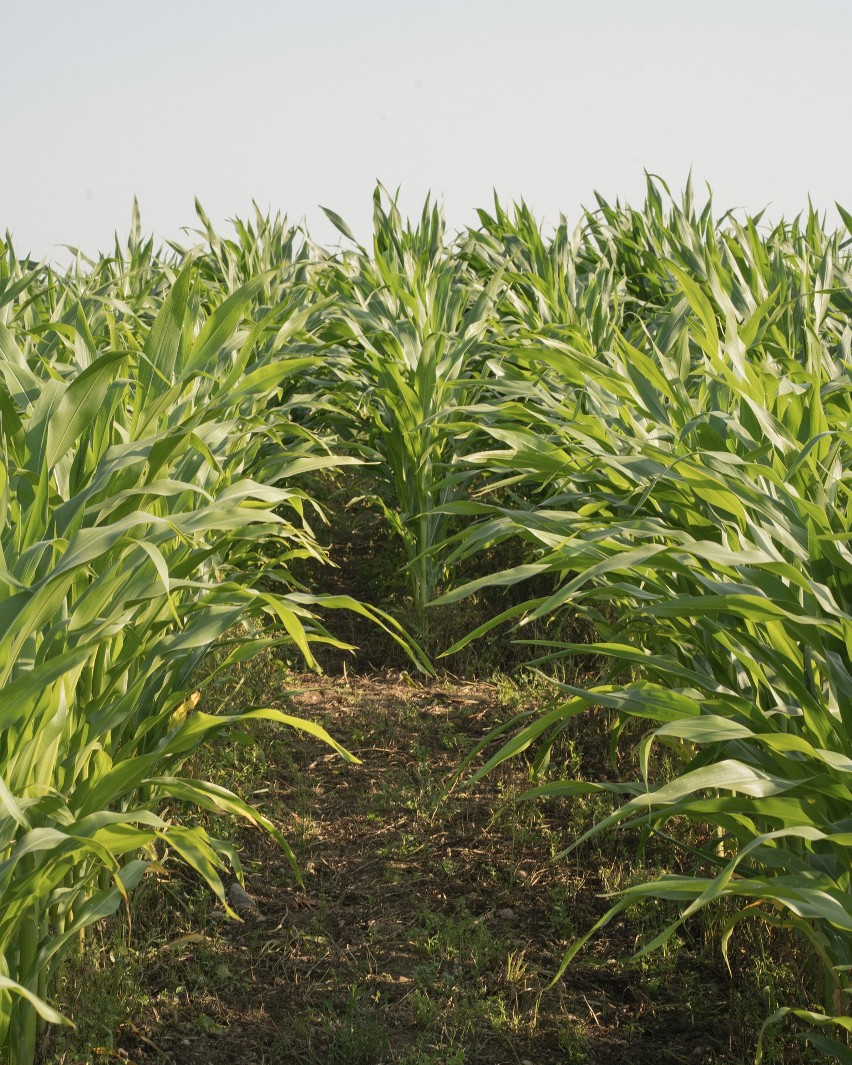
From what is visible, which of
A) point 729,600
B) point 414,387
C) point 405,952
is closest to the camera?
point 729,600

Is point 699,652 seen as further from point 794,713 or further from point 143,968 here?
point 143,968

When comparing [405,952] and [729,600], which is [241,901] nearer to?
[405,952]

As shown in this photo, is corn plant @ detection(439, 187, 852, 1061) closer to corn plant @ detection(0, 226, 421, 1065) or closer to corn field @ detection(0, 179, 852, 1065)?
corn field @ detection(0, 179, 852, 1065)

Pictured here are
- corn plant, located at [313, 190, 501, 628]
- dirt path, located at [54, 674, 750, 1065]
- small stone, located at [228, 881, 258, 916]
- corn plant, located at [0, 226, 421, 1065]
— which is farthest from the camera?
corn plant, located at [313, 190, 501, 628]

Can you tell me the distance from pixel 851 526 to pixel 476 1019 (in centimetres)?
100

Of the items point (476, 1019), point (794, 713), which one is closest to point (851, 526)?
point (794, 713)

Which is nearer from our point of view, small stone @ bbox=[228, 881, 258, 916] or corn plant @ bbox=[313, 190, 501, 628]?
small stone @ bbox=[228, 881, 258, 916]

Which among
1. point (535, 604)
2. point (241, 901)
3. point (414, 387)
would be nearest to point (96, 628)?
point (535, 604)

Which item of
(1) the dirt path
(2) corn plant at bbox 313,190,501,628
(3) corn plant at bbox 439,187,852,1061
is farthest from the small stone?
(2) corn plant at bbox 313,190,501,628

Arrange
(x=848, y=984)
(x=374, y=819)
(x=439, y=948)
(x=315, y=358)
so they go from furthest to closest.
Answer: (x=374, y=819) → (x=315, y=358) → (x=439, y=948) → (x=848, y=984)

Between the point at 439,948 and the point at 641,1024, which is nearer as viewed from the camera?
the point at 641,1024

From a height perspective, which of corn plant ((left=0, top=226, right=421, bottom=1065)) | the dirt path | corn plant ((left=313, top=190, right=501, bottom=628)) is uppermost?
corn plant ((left=313, top=190, right=501, bottom=628))

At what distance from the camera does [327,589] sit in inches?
137

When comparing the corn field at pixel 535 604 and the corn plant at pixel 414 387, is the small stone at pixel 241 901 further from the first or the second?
the corn plant at pixel 414 387
